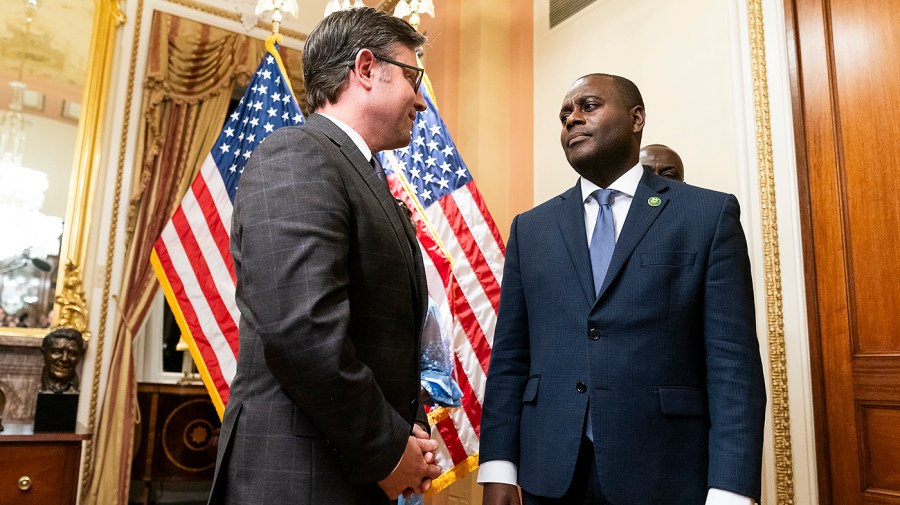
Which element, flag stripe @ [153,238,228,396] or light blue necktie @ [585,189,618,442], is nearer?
light blue necktie @ [585,189,618,442]

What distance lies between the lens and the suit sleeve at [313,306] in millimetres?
1010

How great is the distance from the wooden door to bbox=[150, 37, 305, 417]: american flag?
229 cm

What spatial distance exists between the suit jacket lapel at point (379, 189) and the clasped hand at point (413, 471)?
248 millimetres

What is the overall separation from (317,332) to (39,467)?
9.31ft

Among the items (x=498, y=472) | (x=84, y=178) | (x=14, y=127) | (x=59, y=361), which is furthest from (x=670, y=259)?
(x=14, y=127)

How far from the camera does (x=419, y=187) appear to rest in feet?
11.2

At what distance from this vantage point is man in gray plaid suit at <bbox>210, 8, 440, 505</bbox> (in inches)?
40.2

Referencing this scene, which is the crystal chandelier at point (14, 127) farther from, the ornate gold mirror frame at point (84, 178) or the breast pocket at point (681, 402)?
the breast pocket at point (681, 402)

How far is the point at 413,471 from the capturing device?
1.12m

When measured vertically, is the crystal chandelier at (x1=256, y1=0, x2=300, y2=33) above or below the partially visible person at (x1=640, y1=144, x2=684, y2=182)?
above

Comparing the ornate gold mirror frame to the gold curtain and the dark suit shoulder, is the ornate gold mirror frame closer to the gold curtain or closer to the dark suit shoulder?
the gold curtain

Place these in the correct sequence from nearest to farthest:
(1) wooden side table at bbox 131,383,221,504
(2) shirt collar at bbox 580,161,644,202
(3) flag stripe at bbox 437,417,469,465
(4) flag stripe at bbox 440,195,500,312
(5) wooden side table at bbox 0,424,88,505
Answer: (2) shirt collar at bbox 580,161,644,202, (3) flag stripe at bbox 437,417,469,465, (5) wooden side table at bbox 0,424,88,505, (4) flag stripe at bbox 440,195,500,312, (1) wooden side table at bbox 131,383,221,504

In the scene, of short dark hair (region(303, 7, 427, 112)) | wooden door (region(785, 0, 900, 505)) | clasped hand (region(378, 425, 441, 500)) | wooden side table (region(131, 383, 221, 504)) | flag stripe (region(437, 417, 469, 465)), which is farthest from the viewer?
wooden side table (region(131, 383, 221, 504))

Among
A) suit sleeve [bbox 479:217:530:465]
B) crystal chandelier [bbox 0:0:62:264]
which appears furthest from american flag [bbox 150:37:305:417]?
suit sleeve [bbox 479:217:530:465]
